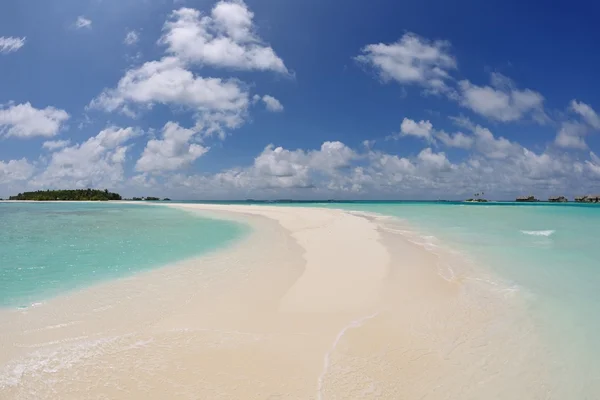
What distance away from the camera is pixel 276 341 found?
4.95 meters

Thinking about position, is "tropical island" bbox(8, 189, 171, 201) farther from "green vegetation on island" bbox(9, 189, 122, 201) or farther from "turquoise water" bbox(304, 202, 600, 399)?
"turquoise water" bbox(304, 202, 600, 399)

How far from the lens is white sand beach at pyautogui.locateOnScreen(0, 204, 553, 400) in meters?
3.86

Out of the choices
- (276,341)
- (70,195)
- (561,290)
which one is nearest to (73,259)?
(276,341)

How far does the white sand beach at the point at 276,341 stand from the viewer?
386 centimetres

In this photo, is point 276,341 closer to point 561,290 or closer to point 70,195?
point 561,290

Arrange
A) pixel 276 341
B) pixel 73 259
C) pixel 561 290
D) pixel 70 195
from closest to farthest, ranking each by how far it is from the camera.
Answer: pixel 276 341
pixel 561 290
pixel 73 259
pixel 70 195

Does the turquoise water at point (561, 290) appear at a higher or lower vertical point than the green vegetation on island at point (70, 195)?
lower

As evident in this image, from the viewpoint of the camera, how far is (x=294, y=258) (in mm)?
11227

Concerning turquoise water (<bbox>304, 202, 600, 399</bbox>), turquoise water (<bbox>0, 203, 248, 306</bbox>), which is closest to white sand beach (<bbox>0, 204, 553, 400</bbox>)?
turquoise water (<bbox>304, 202, 600, 399</bbox>)

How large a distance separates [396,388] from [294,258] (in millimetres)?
7507

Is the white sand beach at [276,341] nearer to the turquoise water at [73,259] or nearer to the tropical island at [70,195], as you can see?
the turquoise water at [73,259]

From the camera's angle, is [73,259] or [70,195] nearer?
[73,259]

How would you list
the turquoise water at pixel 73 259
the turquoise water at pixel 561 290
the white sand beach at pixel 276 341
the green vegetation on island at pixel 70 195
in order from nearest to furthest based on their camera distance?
1. the white sand beach at pixel 276 341
2. the turquoise water at pixel 561 290
3. the turquoise water at pixel 73 259
4. the green vegetation on island at pixel 70 195

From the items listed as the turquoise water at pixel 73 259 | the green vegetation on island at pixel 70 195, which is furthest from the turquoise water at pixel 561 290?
the green vegetation on island at pixel 70 195
